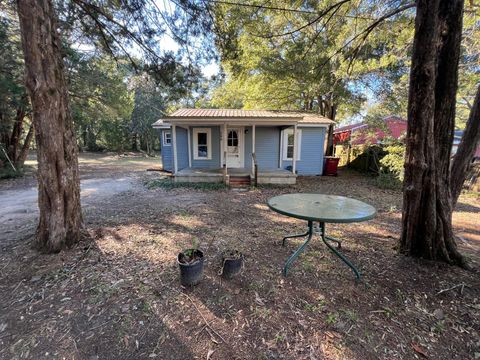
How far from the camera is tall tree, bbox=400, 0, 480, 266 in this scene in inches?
96.6

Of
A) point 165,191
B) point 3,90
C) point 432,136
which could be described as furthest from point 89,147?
point 432,136

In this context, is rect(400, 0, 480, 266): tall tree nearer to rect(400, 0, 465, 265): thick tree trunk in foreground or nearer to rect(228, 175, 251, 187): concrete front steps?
rect(400, 0, 465, 265): thick tree trunk in foreground

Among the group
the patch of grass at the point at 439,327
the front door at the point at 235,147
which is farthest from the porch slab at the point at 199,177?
the patch of grass at the point at 439,327

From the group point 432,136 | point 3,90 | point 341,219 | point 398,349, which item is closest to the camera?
point 398,349

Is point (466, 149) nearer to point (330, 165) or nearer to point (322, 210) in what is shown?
point (322, 210)

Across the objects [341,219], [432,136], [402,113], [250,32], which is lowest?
[341,219]

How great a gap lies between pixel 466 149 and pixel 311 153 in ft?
26.5

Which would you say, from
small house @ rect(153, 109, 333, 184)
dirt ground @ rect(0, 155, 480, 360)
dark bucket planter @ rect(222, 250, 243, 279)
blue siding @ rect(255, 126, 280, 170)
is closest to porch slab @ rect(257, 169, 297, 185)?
small house @ rect(153, 109, 333, 184)

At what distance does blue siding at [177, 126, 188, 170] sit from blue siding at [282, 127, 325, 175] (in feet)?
15.6

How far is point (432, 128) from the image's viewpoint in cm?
255

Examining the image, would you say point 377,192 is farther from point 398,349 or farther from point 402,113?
point 398,349

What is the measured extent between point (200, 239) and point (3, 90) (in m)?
9.29

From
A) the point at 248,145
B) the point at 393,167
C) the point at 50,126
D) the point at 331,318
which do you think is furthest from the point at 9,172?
the point at 393,167

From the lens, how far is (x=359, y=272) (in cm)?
273
